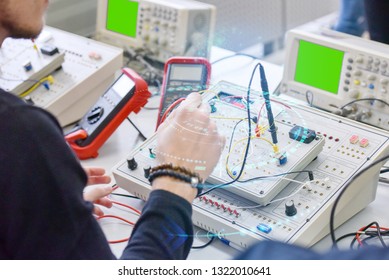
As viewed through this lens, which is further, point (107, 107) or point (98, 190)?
point (107, 107)

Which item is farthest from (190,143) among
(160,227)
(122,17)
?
(122,17)

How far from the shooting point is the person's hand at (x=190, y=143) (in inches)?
44.1

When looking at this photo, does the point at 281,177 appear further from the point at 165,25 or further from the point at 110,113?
the point at 165,25

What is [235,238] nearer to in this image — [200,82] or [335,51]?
[200,82]

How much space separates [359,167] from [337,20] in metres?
1.76

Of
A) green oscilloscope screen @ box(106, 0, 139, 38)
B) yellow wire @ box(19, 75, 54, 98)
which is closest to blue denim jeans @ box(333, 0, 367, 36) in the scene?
green oscilloscope screen @ box(106, 0, 139, 38)

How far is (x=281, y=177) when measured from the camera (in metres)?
1.29

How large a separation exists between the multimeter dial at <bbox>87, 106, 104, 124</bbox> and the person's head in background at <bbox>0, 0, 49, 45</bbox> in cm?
52

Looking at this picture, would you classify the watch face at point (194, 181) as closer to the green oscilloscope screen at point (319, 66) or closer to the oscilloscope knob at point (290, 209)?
the oscilloscope knob at point (290, 209)

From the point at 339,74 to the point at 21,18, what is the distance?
966 millimetres

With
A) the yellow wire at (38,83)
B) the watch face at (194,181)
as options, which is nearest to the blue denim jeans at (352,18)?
the yellow wire at (38,83)

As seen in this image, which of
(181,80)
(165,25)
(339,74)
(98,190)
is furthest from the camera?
(165,25)

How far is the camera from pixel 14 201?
91cm

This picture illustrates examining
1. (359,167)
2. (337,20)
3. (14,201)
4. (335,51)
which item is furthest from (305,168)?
(337,20)
